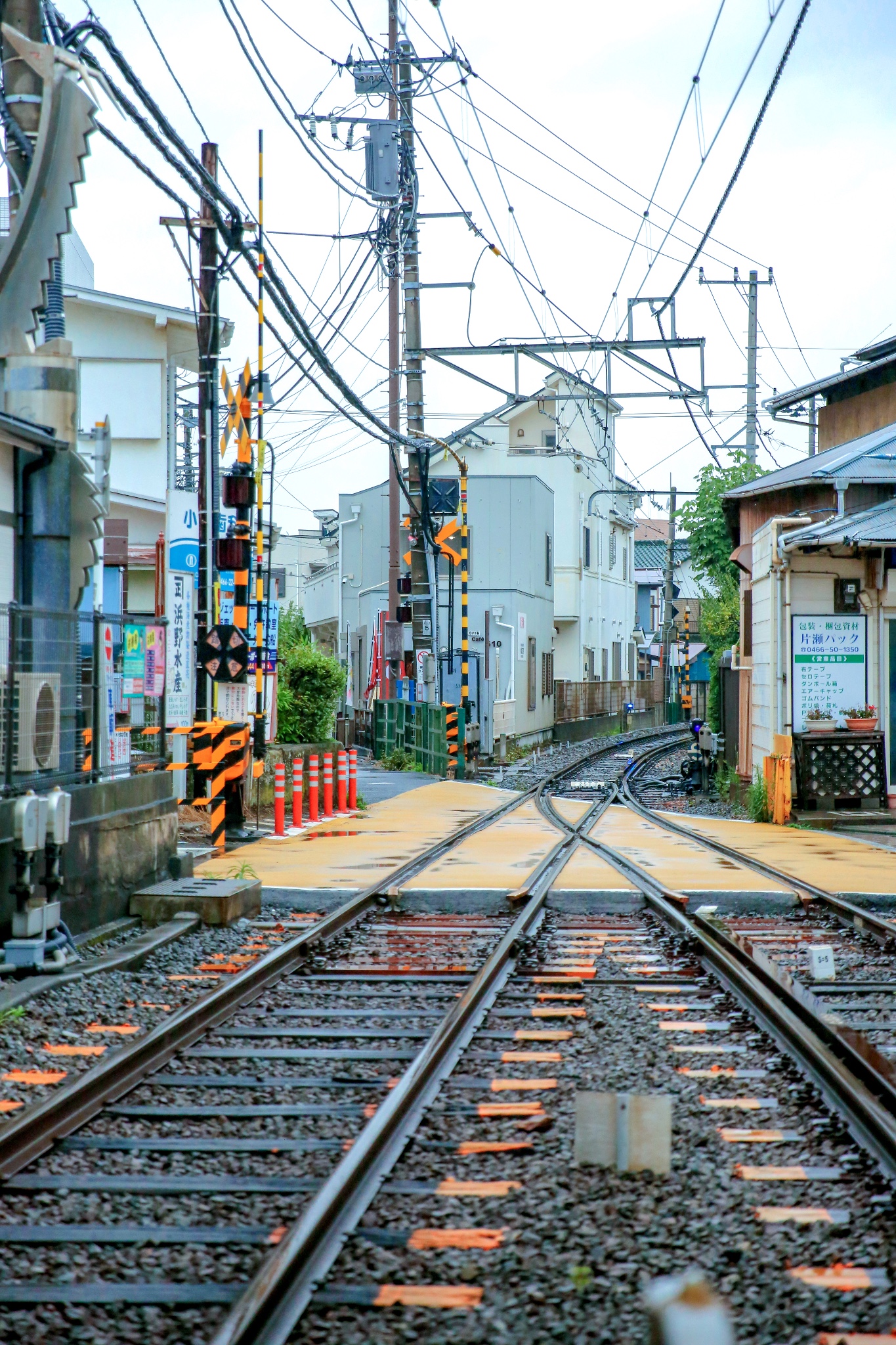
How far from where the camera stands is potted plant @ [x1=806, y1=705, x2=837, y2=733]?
1557 cm

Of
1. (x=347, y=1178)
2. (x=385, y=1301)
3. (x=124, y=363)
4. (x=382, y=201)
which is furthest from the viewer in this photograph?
(x=124, y=363)

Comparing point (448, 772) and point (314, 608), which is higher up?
point (314, 608)

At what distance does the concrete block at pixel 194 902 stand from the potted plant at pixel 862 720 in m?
8.70

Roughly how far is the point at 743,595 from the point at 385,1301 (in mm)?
17174

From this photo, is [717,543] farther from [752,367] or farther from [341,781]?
[341,781]

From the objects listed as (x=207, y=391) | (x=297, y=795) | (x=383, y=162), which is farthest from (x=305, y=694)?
(x=383, y=162)

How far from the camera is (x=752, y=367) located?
26797mm

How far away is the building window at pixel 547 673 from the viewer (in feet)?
125

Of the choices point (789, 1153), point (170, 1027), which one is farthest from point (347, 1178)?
point (170, 1027)

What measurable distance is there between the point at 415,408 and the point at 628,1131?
18587 mm

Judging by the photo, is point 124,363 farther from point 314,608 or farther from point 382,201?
point 314,608

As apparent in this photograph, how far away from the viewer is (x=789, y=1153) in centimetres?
437

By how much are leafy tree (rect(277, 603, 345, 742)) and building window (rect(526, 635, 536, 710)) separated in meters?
17.1

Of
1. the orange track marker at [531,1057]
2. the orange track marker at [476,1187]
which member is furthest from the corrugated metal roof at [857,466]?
the orange track marker at [476,1187]
